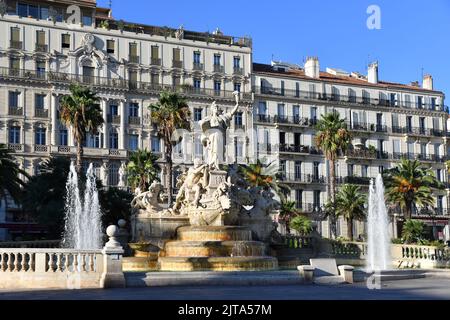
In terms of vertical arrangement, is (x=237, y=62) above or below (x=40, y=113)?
above

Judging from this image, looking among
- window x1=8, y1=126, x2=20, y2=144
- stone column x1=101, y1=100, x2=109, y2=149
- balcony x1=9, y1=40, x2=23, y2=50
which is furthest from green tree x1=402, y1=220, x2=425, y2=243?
balcony x1=9, y1=40, x2=23, y2=50

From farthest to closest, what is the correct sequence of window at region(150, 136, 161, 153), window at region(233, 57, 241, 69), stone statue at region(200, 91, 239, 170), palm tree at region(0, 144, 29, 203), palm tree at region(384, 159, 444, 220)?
window at region(233, 57, 241, 69)
window at region(150, 136, 161, 153)
palm tree at region(384, 159, 444, 220)
palm tree at region(0, 144, 29, 203)
stone statue at region(200, 91, 239, 170)

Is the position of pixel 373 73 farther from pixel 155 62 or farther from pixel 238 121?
pixel 155 62

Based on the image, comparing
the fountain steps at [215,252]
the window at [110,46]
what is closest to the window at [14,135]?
the window at [110,46]

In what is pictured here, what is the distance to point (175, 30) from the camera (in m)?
74.4

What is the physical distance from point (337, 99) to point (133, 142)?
22.6 m

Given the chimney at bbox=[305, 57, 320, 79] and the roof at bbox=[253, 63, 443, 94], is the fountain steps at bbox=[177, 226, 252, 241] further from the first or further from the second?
the chimney at bbox=[305, 57, 320, 79]

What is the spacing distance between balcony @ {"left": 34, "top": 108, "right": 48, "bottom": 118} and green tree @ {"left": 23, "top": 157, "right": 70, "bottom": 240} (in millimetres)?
16094

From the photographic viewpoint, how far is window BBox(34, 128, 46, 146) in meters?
65.3

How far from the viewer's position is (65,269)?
2094 centimetres

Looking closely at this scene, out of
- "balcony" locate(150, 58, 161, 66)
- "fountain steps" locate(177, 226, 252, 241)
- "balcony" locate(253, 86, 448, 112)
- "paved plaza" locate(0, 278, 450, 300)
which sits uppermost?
"balcony" locate(150, 58, 161, 66)

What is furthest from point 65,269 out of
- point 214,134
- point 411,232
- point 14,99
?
point 14,99
